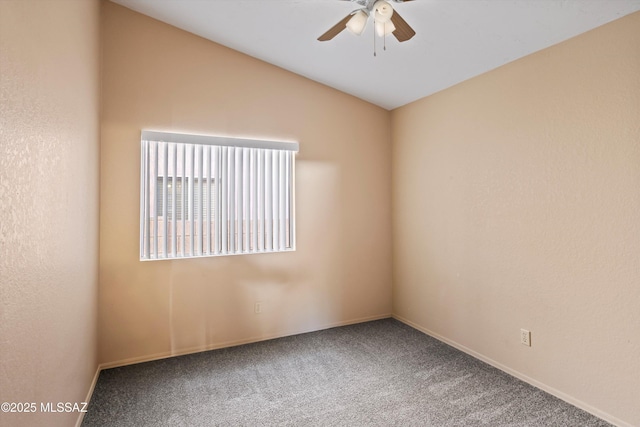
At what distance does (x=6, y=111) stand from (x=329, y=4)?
Answer: 2020mm

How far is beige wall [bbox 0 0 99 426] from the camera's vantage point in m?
1.07

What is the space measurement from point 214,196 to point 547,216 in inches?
110

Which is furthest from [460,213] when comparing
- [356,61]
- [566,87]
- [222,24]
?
[222,24]

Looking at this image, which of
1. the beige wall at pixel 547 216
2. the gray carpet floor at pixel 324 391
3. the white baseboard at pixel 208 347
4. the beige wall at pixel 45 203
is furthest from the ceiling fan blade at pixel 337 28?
the white baseboard at pixel 208 347

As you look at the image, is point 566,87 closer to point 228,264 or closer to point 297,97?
point 297,97

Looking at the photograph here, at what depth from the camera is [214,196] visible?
10.3 feet

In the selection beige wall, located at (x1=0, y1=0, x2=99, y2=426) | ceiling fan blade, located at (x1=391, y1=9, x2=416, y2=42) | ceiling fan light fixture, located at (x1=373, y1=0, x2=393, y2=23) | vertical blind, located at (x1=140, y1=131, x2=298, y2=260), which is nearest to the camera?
beige wall, located at (x1=0, y1=0, x2=99, y2=426)

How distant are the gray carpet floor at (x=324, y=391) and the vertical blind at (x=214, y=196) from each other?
1013 millimetres

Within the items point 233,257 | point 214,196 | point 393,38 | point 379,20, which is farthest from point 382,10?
point 233,257

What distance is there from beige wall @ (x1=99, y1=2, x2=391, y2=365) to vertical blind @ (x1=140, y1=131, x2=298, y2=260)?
0.31 feet

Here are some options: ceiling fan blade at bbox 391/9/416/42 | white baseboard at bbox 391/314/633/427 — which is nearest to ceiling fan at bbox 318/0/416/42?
ceiling fan blade at bbox 391/9/416/42

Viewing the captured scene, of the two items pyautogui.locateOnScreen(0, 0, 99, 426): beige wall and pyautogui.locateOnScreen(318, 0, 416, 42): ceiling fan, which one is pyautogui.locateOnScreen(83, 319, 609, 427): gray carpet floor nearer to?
pyautogui.locateOnScreen(0, 0, 99, 426): beige wall

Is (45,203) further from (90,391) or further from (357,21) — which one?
(357,21)

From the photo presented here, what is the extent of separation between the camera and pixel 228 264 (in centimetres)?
318
